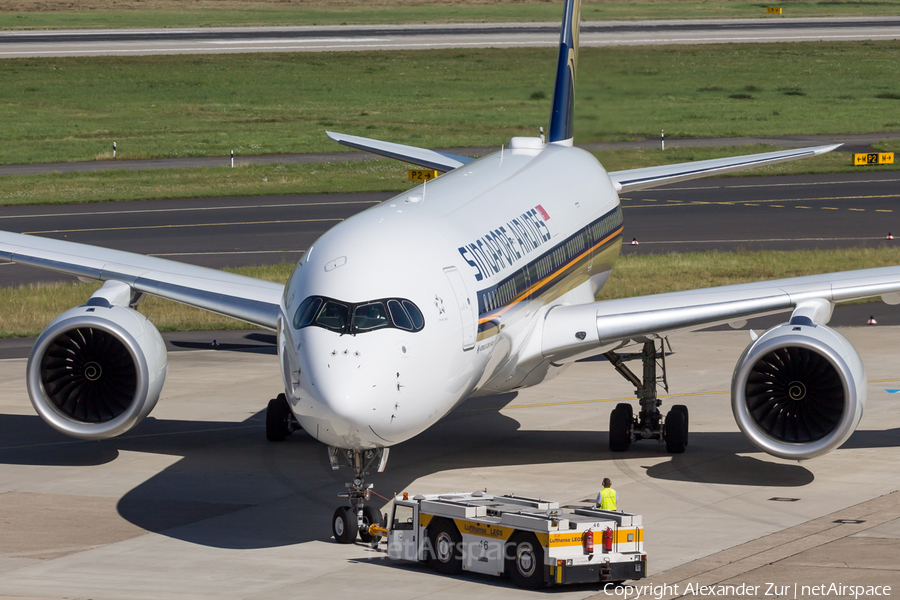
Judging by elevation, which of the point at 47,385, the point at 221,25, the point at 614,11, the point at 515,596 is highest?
the point at 221,25

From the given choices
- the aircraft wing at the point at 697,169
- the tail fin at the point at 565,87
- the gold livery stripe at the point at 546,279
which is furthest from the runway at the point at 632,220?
the gold livery stripe at the point at 546,279

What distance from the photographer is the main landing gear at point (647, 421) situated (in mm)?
25875

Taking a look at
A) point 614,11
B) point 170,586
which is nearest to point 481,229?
point 170,586

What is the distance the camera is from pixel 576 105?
3619 centimetres

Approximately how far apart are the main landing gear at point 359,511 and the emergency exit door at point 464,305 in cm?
210

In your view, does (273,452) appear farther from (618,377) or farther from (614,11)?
(614,11)

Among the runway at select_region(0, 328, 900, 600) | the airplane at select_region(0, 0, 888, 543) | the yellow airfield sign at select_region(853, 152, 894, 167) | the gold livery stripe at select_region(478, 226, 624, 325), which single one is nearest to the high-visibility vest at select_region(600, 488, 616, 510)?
the runway at select_region(0, 328, 900, 600)

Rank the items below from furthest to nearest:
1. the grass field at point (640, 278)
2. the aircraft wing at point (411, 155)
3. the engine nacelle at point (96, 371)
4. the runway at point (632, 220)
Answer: the runway at point (632, 220) < the grass field at point (640, 278) < the aircraft wing at point (411, 155) < the engine nacelle at point (96, 371)

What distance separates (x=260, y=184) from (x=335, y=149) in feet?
48.1

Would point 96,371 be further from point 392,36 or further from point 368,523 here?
point 392,36

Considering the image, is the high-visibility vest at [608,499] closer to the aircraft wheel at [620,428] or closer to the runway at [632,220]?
Answer: the aircraft wheel at [620,428]

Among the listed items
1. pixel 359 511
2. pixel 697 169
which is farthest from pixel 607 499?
pixel 697 169

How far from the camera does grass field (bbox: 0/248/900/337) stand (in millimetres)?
41447

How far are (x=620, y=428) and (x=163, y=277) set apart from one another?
9419mm
